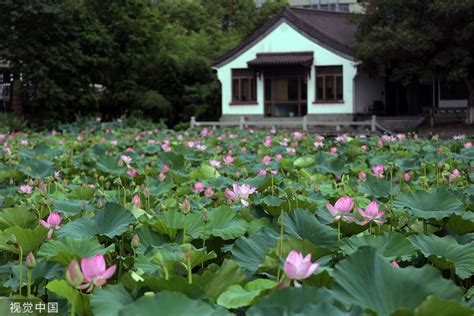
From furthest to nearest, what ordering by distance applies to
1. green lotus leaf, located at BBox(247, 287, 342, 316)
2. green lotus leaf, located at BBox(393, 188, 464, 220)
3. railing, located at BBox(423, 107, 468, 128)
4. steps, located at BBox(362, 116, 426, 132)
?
railing, located at BBox(423, 107, 468, 128)
steps, located at BBox(362, 116, 426, 132)
green lotus leaf, located at BBox(393, 188, 464, 220)
green lotus leaf, located at BBox(247, 287, 342, 316)

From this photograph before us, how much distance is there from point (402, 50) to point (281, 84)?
6453 mm

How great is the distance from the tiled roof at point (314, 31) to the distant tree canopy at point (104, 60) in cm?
168

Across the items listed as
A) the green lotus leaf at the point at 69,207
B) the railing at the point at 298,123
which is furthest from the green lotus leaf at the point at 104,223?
the railing at the point at 298,123

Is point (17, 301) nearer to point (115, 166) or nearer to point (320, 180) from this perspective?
point (320, 180)

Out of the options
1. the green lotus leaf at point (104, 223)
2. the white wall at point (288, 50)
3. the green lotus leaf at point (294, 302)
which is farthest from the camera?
the white wall at point (288, 50)

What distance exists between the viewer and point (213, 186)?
3.11 m

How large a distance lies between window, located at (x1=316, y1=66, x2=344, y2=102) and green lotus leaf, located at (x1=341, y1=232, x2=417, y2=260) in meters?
21.2

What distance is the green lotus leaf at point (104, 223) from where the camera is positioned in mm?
1847

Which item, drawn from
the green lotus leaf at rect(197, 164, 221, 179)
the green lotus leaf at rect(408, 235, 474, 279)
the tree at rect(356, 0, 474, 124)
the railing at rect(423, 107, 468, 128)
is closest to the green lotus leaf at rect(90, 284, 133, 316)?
the green lotus leaf at rect(408, 235, 474, 279)

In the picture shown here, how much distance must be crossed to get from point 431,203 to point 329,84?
2108cm

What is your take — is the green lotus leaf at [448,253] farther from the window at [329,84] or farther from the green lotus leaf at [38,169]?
the window at [329,84]

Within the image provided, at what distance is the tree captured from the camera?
58.0ft

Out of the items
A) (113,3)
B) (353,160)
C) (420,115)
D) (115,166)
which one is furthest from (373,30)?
(115,166)

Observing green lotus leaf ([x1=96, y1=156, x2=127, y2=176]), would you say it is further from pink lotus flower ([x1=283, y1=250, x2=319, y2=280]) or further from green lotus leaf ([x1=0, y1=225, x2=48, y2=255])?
pink lotus flower ([x1=283, y1=250, x2=319, y2=280])
